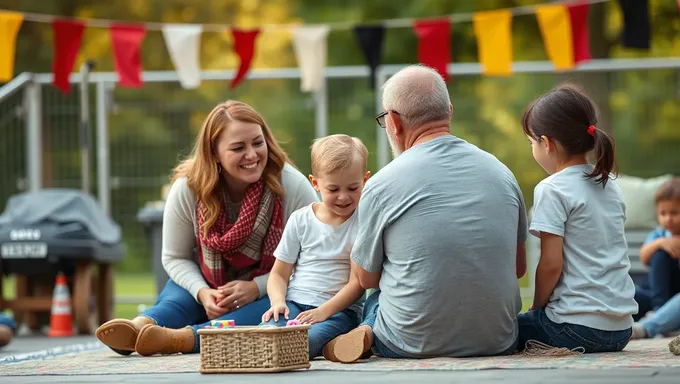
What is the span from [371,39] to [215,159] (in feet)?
16.9

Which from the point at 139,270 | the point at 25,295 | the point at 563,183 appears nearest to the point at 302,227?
the point at 563,183

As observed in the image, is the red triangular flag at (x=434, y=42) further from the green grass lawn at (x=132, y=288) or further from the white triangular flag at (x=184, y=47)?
the green grass lawn at (x=132, y=288)

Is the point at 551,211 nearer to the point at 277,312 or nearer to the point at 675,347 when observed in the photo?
the point at 675,347

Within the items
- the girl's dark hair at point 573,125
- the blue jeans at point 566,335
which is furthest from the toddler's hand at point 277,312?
the girl's dark hair at point 573,125

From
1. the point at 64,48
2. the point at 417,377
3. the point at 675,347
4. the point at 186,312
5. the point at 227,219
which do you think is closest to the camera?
the point at 417,377

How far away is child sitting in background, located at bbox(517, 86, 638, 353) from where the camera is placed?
5105mm

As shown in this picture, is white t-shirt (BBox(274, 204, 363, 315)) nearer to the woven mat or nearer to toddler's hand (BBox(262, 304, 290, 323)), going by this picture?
toddler's hand (BBox(262, 304, 290, 323))

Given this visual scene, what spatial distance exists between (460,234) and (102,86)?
269 inches

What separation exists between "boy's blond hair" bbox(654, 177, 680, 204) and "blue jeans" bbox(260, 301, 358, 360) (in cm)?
260

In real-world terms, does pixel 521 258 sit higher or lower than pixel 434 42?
lower

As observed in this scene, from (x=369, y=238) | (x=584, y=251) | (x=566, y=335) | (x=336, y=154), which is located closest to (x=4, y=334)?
(x=336, y=154)

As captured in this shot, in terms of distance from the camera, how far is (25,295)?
375 inches

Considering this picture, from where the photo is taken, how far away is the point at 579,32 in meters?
10.5

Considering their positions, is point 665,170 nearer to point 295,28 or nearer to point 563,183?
point 295,28
